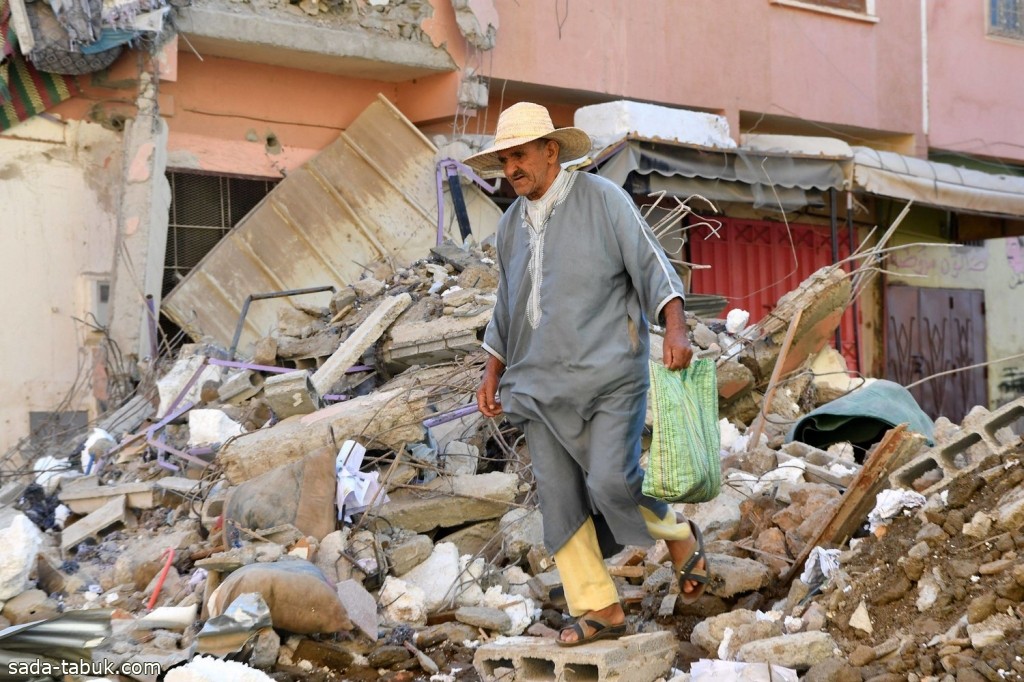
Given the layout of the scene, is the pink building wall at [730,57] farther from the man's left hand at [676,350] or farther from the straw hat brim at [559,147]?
the man's left hand at [676,350]

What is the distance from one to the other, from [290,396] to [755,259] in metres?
7.64

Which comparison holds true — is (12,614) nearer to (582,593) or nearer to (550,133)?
(582,593)

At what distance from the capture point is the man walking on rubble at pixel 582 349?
12.9ft

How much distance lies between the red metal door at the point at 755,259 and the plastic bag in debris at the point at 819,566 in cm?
781

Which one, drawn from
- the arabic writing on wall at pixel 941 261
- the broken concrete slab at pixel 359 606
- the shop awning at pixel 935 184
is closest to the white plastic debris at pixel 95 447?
the broken concrete slab at pixel 359 606

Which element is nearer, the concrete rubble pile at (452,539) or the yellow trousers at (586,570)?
the concrete rubble pile at (452,539)

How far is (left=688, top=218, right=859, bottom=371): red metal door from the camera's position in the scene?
12594 millimetres

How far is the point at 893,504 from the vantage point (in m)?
4.51

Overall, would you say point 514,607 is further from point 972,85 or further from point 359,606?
point 972,85

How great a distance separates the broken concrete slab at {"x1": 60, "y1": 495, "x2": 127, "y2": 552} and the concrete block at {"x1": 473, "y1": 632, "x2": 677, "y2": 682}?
8.62 feet

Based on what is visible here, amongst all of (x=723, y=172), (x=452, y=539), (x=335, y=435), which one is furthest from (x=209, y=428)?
(x=723, y=172)

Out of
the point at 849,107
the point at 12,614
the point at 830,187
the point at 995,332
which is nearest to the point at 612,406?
the point at 12,614

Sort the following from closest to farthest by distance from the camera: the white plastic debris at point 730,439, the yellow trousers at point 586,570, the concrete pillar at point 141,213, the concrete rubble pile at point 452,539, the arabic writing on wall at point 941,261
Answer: the concrete rubble pile at point 452,539 → the yellow trousers at point 586,570 → the white plastic debris at point 730,439 → the concrete pillar at point 141,213 → the arabic writing on wall at point 941,261

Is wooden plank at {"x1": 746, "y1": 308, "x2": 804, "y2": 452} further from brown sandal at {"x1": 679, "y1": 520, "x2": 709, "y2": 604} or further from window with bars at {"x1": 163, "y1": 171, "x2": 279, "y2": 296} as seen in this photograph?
window with bars at {"x1": 163, "y1": 171, "x2": 279, "y2": 296}
